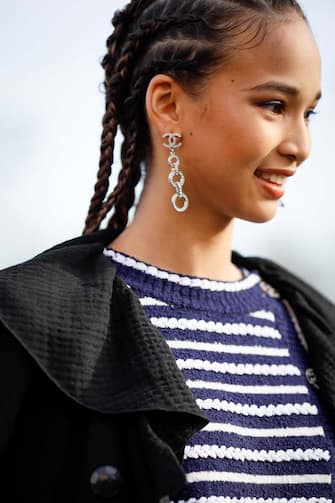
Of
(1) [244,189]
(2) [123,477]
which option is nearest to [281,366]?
(1) [244,189]

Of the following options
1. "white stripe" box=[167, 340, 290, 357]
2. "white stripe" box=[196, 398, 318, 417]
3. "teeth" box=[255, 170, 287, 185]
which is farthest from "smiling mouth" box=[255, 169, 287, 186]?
"white stripe" box=[196, 398, 318, 417]

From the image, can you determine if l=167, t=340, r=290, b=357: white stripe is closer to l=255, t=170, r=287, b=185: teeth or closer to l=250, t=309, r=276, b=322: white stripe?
l=250, t=309, r=276, b=322: white stripe

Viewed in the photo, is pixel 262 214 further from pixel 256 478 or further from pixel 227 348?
pixel 256 478

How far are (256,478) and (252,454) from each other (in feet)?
0.17

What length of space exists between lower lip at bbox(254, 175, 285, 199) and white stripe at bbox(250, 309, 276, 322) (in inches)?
12.5

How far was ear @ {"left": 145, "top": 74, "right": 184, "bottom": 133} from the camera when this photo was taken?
2.11 meters

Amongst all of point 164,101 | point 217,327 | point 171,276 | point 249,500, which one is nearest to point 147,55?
point 164,101

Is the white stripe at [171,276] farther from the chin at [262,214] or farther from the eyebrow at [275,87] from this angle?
the eyebrow at [275,87]

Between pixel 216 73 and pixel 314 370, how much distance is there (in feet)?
2.49

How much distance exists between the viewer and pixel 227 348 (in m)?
2.10

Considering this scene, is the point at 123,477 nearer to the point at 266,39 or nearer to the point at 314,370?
the point at 314,370

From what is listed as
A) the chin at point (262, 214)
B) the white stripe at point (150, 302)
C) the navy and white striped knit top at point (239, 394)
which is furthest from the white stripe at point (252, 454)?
the chin at point (262, 214)

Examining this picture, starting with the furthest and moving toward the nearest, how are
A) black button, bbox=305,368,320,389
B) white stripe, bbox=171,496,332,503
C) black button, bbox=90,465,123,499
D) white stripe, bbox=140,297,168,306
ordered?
black button, bbox=305,368,320,389, white stripe, bbox=140,297,168,306, white stripe, bbox=171,496,332,503, black button, bbox=90,465,123,499

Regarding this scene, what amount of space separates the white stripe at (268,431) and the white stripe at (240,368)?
0.14 metres
